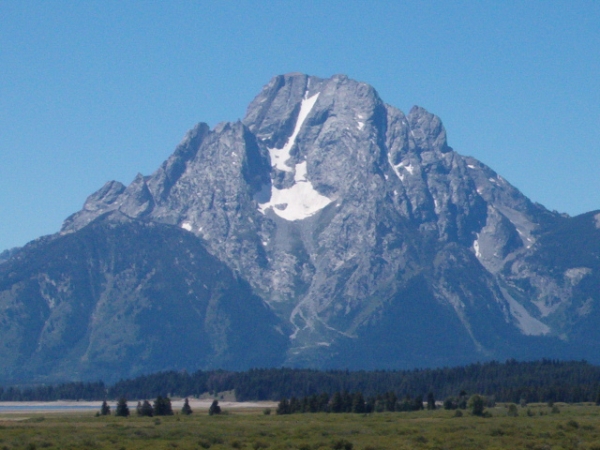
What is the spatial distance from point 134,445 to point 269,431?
23661mm

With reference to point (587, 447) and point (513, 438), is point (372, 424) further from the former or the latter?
point (587, 447)

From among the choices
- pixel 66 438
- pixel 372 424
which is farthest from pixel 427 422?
pixel 66 438

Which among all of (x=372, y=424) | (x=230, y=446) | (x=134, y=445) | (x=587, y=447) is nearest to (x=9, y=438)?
(x=134, y=445)

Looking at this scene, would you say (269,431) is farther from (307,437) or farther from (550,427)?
(550,427)

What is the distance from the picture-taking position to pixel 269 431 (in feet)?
497

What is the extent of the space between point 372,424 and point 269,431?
69.3 ft

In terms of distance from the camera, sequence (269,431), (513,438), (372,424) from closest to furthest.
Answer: (513,438) < (269,431) < (372,424)

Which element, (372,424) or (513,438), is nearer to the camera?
(513,438)

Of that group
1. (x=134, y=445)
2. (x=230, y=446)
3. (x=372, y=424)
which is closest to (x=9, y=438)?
(x=134, y=445)

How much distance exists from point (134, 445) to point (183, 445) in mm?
5447

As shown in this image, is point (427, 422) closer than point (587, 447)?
No

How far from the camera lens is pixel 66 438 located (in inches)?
5379

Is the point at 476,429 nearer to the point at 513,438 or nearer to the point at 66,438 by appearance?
the point at 513,438

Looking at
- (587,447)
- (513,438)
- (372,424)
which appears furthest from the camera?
(372,424)
